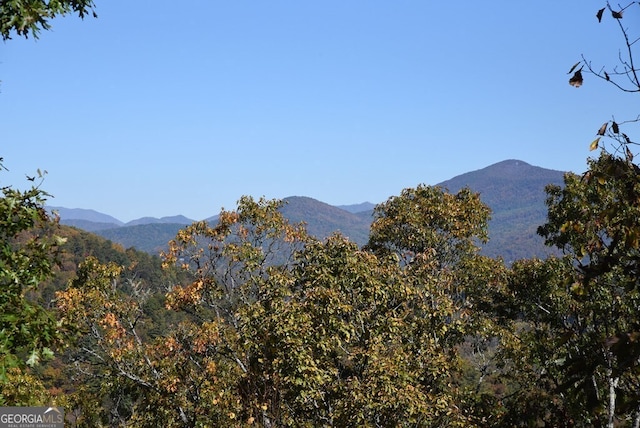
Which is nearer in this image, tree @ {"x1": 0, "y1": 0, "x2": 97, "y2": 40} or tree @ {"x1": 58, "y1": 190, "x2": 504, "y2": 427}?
tree @ {"x1": 0, "y1": 0, "x2": 97, "y2": 40}

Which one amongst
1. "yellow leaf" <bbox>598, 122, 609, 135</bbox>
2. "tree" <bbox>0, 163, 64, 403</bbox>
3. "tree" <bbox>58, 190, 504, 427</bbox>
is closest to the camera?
"yellow leaf" <bbox>598, 122, 609, 135</bbox>

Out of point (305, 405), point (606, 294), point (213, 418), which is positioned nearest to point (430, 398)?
point (305, 405)

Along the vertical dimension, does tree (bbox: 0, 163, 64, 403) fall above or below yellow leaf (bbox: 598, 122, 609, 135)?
below

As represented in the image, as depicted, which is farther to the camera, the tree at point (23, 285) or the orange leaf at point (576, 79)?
the tree at point (23, 285)

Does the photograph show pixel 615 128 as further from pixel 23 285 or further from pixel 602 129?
pixel 23 285

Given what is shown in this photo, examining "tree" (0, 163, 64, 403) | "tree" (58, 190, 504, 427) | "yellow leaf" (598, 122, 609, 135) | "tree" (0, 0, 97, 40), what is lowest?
"tree" (58, 190, 504, 427)

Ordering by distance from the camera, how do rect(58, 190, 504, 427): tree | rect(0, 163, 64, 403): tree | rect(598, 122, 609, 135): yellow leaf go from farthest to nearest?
rect(58, 190, 504, 427): tree
rect(0, 163, 64, 403): tree
rect(598, 122, 609, 135): yellow leaf

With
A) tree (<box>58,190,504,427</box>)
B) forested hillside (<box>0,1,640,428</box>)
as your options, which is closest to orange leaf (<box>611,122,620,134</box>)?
forested hillside (<box>0,1,640,428</box>)

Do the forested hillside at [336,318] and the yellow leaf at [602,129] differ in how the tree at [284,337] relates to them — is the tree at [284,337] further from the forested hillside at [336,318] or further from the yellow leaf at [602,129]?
the yellow leaf at [602,129]

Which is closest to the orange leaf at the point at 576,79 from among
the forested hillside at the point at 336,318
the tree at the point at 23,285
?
the forested hillside at the point at 336,318

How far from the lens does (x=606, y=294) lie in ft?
54.2

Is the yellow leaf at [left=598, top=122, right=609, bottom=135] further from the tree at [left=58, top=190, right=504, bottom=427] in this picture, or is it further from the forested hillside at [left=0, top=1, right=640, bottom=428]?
the tree at [left=58, top=190, right=504, bottom=427]

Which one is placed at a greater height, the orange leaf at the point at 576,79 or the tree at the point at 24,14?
the tree at the point at 24,14

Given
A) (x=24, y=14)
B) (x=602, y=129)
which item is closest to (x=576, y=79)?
(x=602, y=129)
